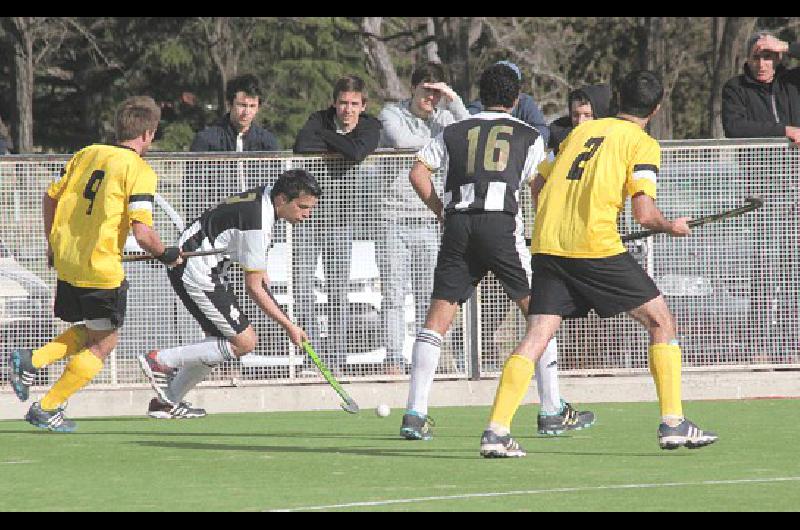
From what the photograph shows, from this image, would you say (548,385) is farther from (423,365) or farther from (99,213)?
(99,213)

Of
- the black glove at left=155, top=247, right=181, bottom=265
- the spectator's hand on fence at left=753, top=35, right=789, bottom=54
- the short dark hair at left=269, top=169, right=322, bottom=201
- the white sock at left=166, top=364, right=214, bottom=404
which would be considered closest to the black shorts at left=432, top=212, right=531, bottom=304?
the short dark hair at left=269, top=169, right=322, bottom=201

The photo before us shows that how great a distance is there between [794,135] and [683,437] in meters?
4.80

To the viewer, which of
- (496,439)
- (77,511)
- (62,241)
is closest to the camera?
(77,511)

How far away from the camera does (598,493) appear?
793cm

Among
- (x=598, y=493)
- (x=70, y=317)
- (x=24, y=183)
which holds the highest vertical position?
(x=24, y=183)

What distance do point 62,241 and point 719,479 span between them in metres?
4.70

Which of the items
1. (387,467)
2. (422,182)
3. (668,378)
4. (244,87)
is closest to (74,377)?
(422,182)

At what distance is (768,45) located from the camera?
14.1 m

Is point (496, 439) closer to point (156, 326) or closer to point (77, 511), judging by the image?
point (77, 511)

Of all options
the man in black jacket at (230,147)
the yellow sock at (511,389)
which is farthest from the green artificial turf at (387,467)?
the man in black jacket at (230,147)

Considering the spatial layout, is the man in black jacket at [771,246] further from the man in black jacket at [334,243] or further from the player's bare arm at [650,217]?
the player's bare arm at [650,217]

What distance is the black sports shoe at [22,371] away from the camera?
462 inches

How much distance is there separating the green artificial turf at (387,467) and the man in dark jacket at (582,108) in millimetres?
2091

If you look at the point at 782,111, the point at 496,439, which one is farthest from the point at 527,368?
the point at 782,111
